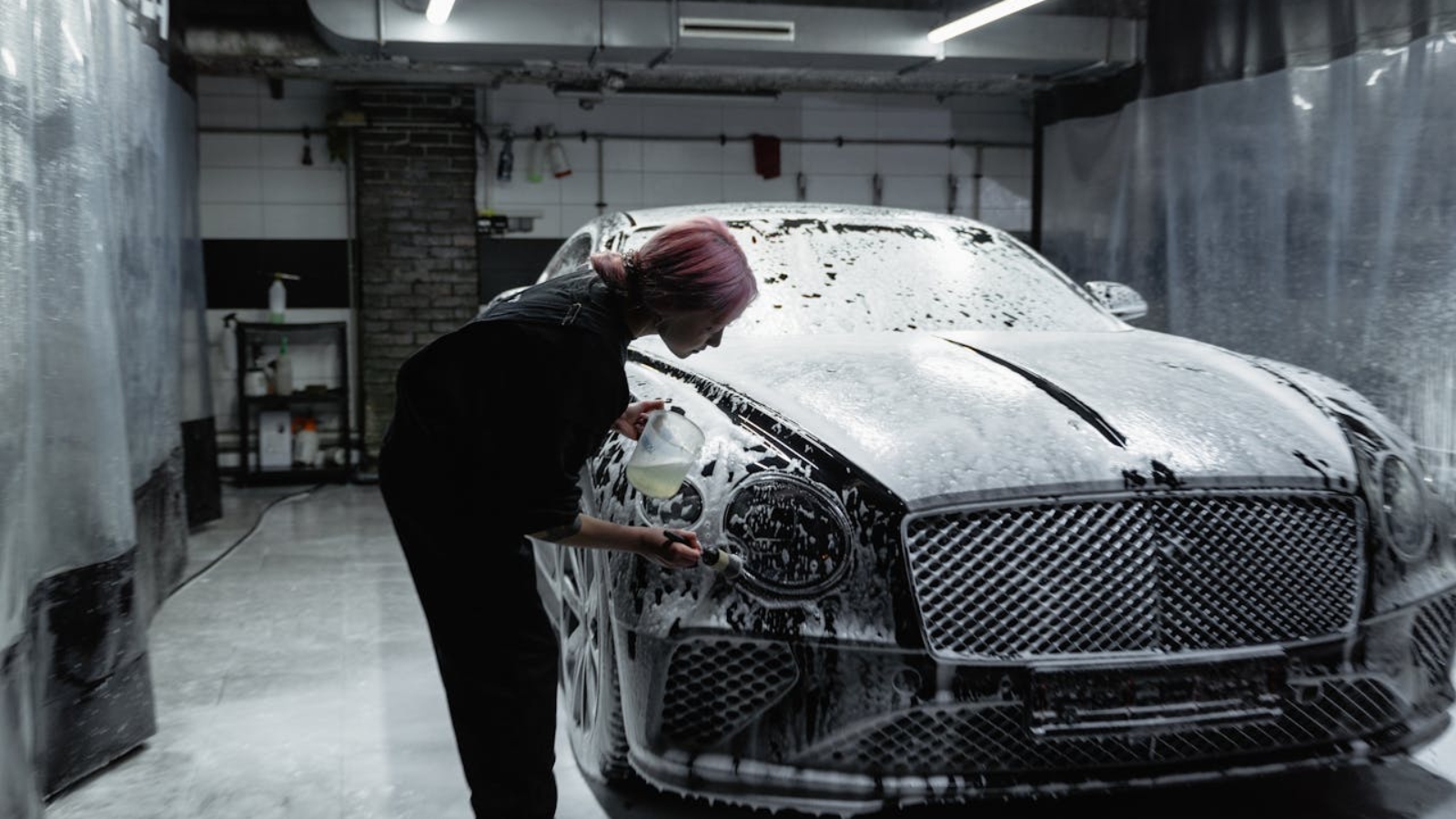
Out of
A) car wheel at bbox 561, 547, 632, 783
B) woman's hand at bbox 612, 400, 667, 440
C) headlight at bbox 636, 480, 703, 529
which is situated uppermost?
woman's hand at bbox 612, 400, 667, 440

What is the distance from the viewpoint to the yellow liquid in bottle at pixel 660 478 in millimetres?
1863

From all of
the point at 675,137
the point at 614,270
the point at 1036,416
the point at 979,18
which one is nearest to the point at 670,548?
the point at 614,270

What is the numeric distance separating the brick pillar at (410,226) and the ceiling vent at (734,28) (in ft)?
7.22

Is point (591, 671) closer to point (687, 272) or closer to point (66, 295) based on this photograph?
point (687, 272)

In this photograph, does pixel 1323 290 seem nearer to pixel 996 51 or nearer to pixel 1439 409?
pixel 1439 409

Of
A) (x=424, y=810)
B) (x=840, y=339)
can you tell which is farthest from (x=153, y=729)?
(x=840, y=339)

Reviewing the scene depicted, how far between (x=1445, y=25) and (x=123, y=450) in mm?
5201

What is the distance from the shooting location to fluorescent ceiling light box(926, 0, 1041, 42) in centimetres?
559

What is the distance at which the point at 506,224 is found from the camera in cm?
798

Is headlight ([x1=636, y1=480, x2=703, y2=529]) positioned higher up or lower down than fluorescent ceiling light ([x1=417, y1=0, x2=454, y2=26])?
lower down

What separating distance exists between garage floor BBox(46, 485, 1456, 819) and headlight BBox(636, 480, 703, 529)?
35 cm

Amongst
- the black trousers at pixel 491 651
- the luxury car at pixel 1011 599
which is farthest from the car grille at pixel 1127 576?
the black trousers at pixel 491 651

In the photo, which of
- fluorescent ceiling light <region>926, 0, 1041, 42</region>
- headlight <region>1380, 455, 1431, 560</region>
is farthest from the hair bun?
fluorescent ceiling light <region>926, 0, 1041, 42</region>

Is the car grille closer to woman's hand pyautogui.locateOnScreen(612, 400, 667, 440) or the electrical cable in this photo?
woman's hand pyautogui.locateOnScreen(612, 400, 667, 440)
